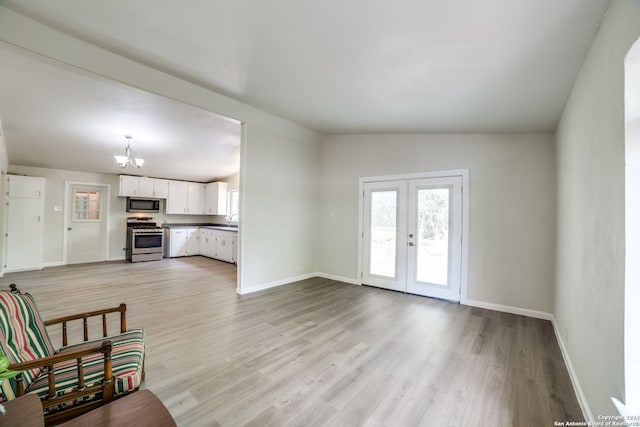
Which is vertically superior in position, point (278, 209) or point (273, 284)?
point (278, 209)

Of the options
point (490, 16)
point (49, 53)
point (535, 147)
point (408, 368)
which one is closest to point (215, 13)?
point (49, 53)

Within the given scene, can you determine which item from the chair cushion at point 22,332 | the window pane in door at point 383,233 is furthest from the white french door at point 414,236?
the chair cushion at point 22,332

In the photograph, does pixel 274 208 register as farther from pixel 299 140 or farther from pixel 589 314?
pixel 589 314

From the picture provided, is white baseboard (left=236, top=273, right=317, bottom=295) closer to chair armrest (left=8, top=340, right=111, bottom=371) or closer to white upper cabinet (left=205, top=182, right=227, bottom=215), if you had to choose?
chair armrest (left=8, top=340, right=111, bottom=371)

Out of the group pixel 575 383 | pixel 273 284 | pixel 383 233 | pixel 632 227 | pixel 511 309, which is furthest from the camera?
pixel 383 233

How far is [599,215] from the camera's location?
1696 mm

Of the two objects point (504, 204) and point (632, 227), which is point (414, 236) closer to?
point (504, 204)

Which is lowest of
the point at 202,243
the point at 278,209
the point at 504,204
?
the point at 202,243

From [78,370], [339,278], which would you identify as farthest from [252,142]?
[78,370]

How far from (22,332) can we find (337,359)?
7.52 feet

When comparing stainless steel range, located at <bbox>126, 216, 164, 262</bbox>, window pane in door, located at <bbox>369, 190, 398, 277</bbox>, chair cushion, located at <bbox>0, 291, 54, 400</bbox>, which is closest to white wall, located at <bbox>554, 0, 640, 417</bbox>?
window pane in door, located at <bbox>369, 190, 398, 277</bbox>

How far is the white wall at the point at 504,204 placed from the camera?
12.1ft

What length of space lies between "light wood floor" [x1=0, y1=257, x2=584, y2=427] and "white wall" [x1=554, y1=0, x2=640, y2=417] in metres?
0.48

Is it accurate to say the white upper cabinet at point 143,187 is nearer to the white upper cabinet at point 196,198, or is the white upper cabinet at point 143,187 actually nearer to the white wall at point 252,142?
the white upper cabinet at point 196,198
